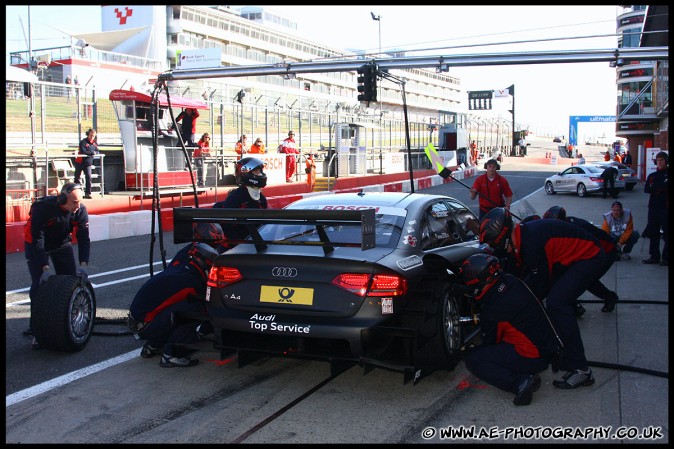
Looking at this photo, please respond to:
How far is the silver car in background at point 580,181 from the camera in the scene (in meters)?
26.6

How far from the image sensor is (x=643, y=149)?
39.5 metres

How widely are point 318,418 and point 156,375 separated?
1.63 metres

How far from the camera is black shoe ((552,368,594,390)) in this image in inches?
192

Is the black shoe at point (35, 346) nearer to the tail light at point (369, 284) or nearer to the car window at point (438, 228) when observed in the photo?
the tail light at point (369, 284)

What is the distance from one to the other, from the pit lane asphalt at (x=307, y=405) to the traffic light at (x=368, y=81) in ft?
27.2

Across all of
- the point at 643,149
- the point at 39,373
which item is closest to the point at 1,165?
the point at 39,373

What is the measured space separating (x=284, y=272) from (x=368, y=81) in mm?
8979

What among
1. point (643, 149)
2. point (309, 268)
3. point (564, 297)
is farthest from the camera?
point (643, 149)

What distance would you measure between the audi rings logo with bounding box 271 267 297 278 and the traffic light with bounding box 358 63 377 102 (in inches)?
344

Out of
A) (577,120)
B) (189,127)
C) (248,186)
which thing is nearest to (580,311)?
(248,186)

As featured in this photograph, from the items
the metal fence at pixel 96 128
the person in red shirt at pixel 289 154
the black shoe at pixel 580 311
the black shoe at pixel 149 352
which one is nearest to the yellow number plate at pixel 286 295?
the black shoe at pixel 149 352

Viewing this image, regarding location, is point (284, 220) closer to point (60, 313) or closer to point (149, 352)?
point (149, 352)

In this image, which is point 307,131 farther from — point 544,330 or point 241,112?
point 544,330

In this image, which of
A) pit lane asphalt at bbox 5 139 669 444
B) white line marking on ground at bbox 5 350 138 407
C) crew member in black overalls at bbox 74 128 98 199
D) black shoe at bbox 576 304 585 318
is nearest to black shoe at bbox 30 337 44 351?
white line marking on ground at bbox 5 350 138 407
